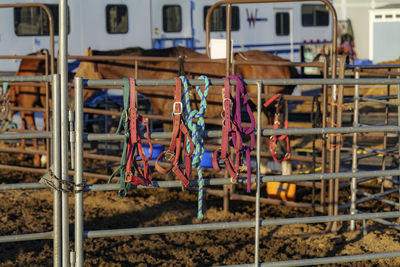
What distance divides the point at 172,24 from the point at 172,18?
0.41 feet

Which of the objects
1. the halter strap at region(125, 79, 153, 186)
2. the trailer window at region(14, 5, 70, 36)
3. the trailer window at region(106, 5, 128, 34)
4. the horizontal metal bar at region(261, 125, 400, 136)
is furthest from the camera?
the trailer window at region(106, 5, 128, 34)

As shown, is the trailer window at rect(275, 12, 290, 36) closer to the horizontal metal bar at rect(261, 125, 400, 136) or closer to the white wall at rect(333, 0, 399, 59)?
the horizontal metal bar at rect(261, 125, 400, 136)

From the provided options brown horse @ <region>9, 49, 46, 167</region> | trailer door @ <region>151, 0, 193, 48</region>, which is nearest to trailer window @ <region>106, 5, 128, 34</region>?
trailer door @ <region>151, 0, 193, 48</region>

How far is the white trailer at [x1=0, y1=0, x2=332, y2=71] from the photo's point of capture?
11.8m

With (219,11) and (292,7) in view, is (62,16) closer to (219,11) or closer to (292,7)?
(219,11)

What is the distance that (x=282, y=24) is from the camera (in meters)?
14.3

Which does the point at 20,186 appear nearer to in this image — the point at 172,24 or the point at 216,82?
the point at 216,82

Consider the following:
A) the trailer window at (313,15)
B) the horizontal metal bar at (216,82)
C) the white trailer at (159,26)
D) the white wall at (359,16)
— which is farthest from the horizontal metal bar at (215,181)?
the white wall at (359,16)

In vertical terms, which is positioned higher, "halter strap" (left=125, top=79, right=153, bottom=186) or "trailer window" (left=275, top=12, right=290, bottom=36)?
"trailer window" (left=275, top=12, right=290, bottom=36)

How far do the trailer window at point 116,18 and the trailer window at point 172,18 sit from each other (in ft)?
2.98

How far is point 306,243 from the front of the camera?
5.17 metres

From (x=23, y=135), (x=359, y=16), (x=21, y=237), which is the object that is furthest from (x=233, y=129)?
(x=359, y=16)

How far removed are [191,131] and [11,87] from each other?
23.4ft

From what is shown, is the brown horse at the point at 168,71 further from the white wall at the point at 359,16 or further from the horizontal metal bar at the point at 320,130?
the white wall at the point at 359,16
